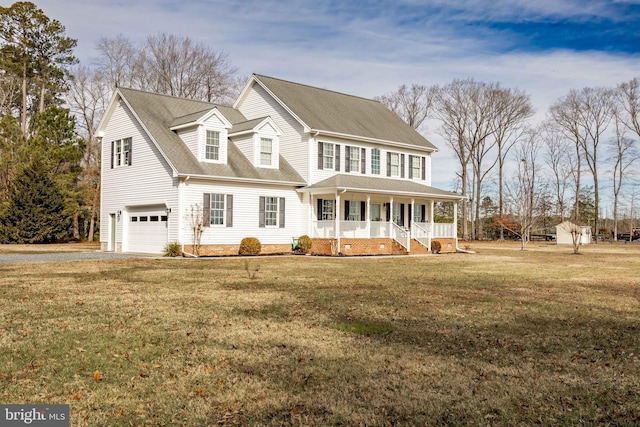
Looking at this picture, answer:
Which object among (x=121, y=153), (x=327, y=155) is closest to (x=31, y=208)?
(x=121, y=153)

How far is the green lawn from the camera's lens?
4.68 meters

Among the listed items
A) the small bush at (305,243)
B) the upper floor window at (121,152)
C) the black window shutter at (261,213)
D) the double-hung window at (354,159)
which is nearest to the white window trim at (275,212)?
the black window shutter at (261,213)

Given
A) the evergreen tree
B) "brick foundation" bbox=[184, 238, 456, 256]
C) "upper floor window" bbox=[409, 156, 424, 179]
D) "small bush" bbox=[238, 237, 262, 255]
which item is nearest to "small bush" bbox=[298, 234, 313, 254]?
"brick foundation" bbox=[184, 238, 456, 256]

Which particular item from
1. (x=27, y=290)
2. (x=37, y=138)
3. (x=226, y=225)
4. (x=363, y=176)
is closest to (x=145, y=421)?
(x=27, y=290)

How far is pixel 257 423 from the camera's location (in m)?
4.35

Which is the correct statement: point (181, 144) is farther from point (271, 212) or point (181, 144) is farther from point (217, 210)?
point (271, 212)

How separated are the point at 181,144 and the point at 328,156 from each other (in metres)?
7.39

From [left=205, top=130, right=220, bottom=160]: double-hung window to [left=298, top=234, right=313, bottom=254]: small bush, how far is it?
5492mm

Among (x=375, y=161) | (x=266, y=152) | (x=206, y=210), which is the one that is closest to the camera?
→ (x=206, y=210)

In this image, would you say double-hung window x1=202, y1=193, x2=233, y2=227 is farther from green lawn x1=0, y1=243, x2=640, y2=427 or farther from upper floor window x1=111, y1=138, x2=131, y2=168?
green lawn x1=0, y1=243, x2=640, y2=427

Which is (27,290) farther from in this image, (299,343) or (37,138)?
(37,138)

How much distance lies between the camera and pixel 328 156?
28.9 metres

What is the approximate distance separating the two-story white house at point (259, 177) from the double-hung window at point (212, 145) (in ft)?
0.17

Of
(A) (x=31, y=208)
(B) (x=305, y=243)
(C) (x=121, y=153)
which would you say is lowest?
(B) (x=305, y=243)
